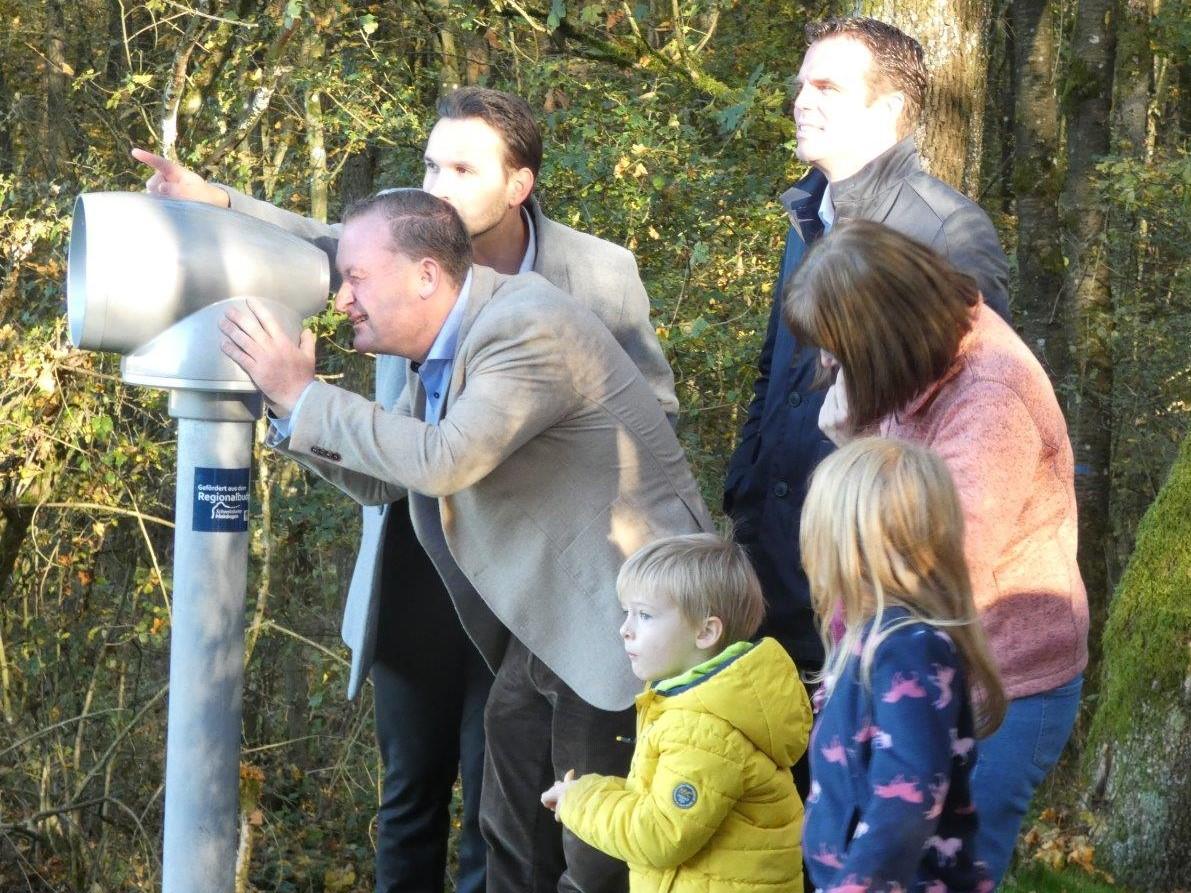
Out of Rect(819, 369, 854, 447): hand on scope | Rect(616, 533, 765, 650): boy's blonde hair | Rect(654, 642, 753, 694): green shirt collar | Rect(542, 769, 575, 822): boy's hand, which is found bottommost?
Rect(542, 769, 575, 822): boy's hand

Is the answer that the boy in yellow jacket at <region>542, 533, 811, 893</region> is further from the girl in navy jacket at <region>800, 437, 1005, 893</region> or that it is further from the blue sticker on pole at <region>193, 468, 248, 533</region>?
the blue sticker on pole at <region>193, 468, 248, 533</region>

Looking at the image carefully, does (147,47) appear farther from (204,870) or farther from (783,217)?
(204,870)

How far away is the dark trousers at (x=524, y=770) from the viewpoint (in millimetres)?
2945

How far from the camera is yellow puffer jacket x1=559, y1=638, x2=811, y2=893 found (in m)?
2.33

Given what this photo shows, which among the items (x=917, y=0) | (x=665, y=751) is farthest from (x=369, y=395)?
(x=665, y=751)

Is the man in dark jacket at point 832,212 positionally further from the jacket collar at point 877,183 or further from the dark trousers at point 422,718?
the dark trousers at point 422,718

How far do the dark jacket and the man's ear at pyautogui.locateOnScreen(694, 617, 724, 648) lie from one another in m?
0.51

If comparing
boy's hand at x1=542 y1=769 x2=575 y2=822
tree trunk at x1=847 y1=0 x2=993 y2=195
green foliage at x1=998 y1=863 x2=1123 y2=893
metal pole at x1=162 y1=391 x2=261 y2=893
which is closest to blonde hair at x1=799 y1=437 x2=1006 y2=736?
boy's hand at x1=542 y1=769 x2=575 y2=822

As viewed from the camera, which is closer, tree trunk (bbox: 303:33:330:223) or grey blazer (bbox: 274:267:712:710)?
grey blazer (bbox: 274:267:712:710)

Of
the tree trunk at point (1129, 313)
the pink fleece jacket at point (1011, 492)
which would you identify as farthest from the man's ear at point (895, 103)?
the tree trunk at point (1129, 313)

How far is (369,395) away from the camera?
8859 millimetres

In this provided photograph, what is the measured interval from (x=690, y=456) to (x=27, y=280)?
3.05 m

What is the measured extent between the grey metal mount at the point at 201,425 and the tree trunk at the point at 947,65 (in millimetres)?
2215

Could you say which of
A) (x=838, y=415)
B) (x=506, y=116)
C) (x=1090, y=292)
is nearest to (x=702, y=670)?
(x=838, y=415)
